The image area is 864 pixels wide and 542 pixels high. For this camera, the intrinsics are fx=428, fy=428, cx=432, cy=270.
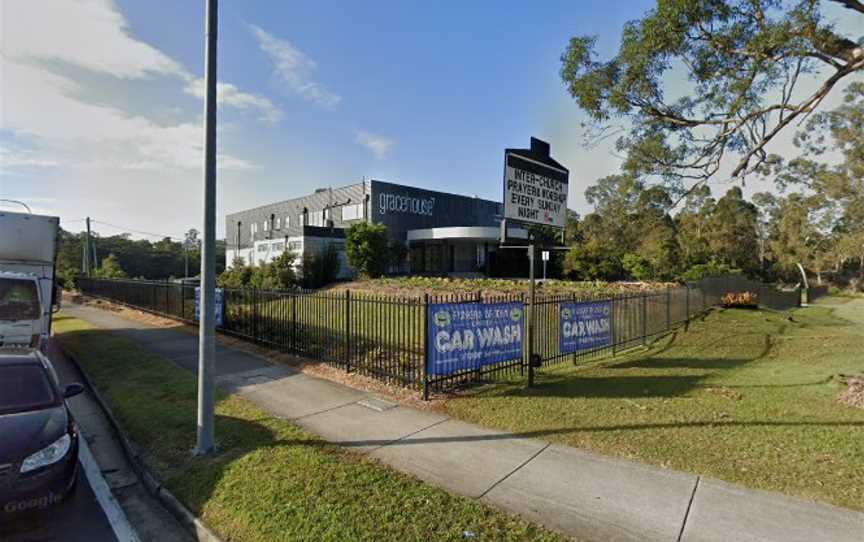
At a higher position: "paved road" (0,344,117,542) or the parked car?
the parked car

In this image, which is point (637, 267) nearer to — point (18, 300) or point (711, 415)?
point (711, 415)

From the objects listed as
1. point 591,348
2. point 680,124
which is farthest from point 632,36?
point 591,348

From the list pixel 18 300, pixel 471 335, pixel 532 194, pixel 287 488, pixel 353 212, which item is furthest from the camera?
pixel 353 212

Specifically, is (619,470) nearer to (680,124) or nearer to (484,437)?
(484,437)

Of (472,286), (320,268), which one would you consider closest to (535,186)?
(472,286)

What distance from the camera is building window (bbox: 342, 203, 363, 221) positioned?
40406 millimetres

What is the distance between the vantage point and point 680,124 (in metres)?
8.72

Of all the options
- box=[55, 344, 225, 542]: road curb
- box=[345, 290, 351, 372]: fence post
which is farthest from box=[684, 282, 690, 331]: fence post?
box=[55, 344, 225, 542]: road curb

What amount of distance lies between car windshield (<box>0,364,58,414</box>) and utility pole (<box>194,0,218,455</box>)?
4.64 feet

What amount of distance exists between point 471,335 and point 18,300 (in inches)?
372

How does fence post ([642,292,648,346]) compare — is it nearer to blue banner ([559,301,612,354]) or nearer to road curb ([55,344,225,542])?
blue banner ([559,301,612,354])

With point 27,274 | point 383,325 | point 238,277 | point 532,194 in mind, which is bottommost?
point 383,325

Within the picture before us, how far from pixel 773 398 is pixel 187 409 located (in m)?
9.14

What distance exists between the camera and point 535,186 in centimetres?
787
